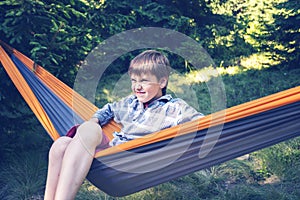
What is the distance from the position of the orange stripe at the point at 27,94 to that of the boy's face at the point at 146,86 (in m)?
0.43

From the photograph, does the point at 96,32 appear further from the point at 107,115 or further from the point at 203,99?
the point at 107,115

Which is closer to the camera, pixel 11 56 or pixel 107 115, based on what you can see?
pixel 107 115

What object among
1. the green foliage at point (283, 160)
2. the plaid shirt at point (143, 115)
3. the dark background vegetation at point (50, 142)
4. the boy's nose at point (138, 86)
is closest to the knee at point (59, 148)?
the plaid shirt at point (143, 115)

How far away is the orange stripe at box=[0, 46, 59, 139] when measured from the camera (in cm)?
214

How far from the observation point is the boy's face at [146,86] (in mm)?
1966

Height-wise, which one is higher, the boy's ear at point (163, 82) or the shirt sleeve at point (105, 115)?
the boy's ear at point (163, 82)

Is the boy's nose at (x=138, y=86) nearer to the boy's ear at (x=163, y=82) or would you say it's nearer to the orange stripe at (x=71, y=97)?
the boy's ear at (x=163, y=82)

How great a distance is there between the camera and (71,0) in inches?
115

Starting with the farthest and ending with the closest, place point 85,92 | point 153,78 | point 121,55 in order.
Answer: point 121,55
point 85,92
point 153,78

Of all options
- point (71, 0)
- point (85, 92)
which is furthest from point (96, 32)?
point (71, 0)

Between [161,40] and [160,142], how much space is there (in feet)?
12.7

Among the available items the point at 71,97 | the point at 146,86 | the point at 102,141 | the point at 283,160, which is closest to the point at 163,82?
the point at 146,86

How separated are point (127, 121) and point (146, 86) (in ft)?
0.64

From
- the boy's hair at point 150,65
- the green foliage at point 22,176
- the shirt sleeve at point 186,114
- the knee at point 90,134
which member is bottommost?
the green foliage at point 22,176
